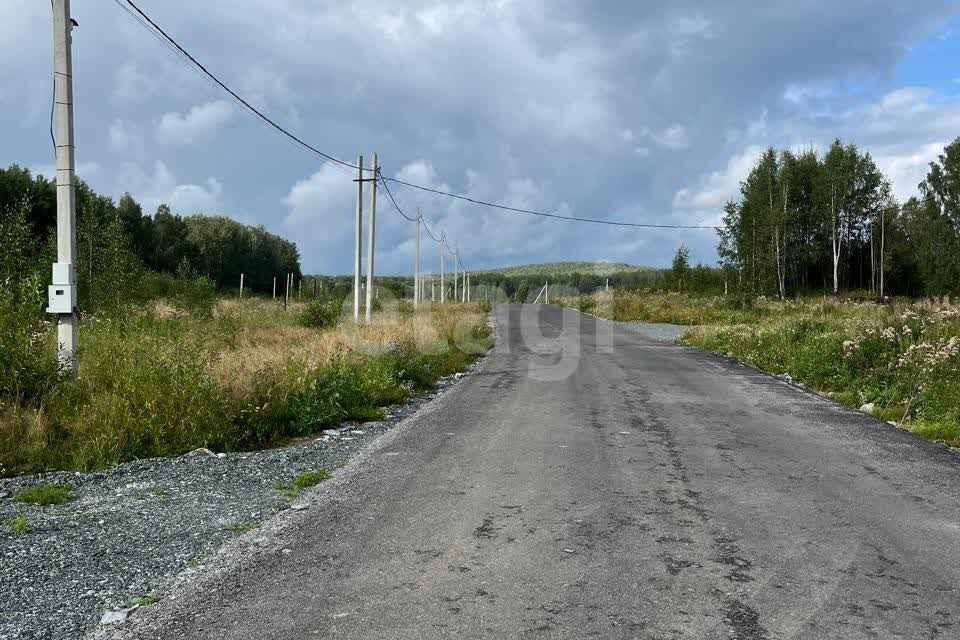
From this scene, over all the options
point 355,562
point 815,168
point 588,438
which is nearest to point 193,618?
point 355,562

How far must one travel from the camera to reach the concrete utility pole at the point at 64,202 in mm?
8781

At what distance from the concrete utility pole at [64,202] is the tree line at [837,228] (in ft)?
162

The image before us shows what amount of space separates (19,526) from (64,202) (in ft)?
16.9

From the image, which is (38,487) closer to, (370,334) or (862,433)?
(862,433)

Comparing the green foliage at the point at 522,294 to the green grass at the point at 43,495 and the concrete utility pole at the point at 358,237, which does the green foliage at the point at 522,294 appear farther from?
the green grass at the point at 43,495

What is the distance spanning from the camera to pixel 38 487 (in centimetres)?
622

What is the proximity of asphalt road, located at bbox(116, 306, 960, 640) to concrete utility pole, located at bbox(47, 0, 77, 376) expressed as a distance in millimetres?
4272

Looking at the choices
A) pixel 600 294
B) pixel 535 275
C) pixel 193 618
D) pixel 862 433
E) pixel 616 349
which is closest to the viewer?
pixel 193 618

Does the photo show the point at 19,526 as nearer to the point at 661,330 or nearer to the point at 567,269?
the point at 661,330

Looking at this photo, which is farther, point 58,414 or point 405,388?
point 405,388

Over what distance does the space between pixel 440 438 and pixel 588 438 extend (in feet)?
5.95

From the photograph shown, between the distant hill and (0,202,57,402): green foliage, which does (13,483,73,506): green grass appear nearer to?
(0,202,57,402): green foliage

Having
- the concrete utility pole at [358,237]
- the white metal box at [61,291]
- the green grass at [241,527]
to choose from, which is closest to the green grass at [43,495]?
the green grass at [241,527]

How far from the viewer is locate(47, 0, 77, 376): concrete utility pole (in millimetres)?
8781
